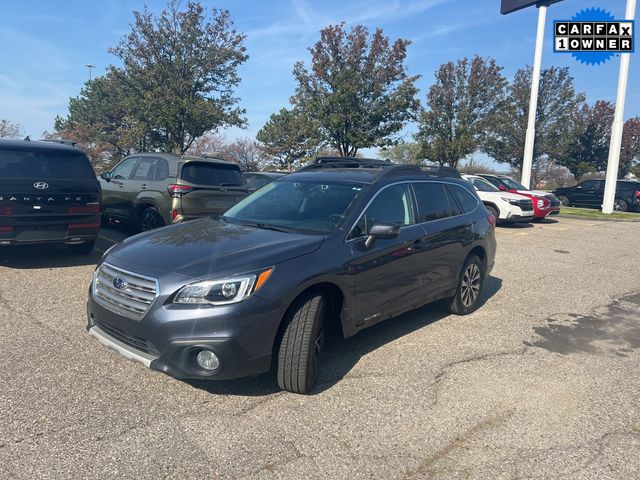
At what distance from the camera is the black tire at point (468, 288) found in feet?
18.7

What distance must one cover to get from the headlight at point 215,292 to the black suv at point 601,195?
2528 cm

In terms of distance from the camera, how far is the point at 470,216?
5.91 meters

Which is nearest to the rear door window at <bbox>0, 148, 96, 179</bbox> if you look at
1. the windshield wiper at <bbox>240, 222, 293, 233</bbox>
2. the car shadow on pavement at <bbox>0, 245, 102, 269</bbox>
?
the car shadow on pavement at <bbox>0, 245, 102, 269</bbox>

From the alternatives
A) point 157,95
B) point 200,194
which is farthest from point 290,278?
→ point 157,95

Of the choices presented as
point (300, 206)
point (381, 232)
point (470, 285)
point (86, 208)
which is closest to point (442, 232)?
point (470, 285)

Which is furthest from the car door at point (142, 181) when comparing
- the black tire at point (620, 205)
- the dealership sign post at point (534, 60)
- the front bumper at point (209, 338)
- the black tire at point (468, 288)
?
the black tire at point (620, 205)

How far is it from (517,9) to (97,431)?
24.9m

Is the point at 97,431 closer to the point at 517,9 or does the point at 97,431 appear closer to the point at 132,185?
the point at 132,185

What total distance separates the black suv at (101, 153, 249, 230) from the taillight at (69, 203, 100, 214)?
1.24m

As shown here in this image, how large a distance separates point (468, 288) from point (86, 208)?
5.42 metres

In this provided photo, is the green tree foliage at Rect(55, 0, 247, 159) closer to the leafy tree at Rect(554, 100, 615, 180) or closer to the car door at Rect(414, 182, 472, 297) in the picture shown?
the car door at Rect(414, 182, 472, 297)

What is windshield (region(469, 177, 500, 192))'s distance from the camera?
1636 cm

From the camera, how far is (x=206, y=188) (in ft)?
27.7

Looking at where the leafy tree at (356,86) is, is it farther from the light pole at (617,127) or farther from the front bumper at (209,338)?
the front bumper at (209,338)
